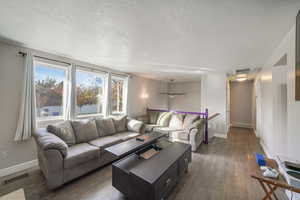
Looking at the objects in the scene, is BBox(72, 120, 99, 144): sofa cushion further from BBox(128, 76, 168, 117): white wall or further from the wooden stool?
the wooden stool

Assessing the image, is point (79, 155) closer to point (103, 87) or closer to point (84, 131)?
point (84, 131)

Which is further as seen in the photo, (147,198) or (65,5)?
(147,198)

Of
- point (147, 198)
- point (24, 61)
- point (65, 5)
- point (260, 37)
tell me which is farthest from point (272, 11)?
point (24, 61)

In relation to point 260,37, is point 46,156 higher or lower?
lower

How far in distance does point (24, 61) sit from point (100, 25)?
6.55 ft

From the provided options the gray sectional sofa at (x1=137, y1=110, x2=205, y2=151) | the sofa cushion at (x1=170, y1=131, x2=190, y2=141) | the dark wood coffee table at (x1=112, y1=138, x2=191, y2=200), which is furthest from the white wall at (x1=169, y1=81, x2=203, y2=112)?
the dark wood coffee table at (x1=112, y1=138, x2=191, y2=200)

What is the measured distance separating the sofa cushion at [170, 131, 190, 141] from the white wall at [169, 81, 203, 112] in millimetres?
3412

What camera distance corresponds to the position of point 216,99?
4672 mm

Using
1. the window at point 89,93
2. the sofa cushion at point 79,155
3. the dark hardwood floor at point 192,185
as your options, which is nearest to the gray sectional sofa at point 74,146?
the sofa cushion at point 79,155

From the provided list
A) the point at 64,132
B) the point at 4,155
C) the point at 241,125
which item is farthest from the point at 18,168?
the point at 241,125

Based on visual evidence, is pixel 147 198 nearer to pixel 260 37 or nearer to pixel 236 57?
pixel 260 37

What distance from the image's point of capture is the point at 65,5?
129cm

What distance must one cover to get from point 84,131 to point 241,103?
7193 millimetres

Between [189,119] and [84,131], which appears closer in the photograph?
[84,131]
